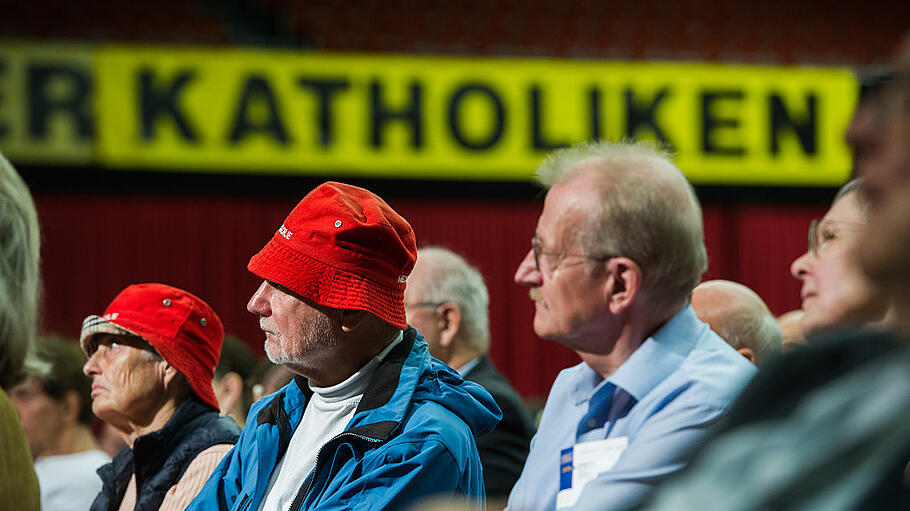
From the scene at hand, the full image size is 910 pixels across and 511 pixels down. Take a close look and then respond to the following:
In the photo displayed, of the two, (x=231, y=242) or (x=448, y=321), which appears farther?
(x=231, y=242)

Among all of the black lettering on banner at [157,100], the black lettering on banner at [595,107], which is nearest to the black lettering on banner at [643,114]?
the black lettering on banner at [595,107]

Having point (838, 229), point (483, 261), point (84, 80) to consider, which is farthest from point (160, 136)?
point (838, 229)

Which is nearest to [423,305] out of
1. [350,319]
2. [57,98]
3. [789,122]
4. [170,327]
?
[170,327]

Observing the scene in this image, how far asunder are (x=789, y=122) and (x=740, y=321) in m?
4.68

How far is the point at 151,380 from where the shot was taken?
2484 millimetres

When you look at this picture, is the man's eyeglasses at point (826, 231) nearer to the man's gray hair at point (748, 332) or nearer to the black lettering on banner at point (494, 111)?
the man's gray hair at point (748, 332)

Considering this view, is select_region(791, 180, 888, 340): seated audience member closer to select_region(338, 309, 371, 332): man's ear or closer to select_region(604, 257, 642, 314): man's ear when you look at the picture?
select_region(604, 257, 642, 314): man's ear

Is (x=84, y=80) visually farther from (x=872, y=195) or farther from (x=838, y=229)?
(x=872, y=195)

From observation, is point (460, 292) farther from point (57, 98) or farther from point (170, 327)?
point (57, 98)

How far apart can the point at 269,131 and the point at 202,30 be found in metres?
1.69

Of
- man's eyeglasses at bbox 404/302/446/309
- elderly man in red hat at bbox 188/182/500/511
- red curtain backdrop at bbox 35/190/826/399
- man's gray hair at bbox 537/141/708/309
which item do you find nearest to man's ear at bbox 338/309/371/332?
elderly man in red hat at bbox 188/182/500/511

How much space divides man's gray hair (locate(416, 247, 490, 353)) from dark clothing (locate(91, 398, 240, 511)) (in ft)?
2.90

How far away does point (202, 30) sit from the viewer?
7.91 m

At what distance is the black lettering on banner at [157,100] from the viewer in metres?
6.51
